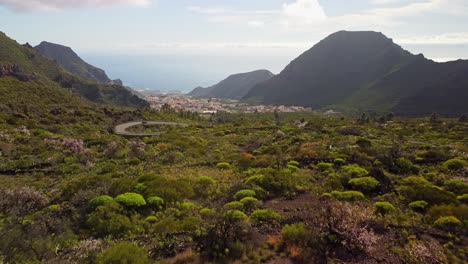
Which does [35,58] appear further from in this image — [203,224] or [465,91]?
[465,91]

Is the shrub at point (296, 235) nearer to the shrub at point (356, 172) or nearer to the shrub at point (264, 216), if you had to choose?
the shrub at point (264, 216)

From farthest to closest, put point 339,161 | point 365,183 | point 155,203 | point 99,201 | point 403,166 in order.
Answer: point 339,161 → point 403,166 → point 365,183 → point 155,203 → point 99,201

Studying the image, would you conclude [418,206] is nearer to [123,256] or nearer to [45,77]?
[123,256]

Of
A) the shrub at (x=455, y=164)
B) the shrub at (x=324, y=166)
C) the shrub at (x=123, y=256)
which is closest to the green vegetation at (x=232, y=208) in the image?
the shrub at (x=123, y=256)

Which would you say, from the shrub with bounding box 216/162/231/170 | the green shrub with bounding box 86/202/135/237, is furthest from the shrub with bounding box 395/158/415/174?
the green shrub with bounding box 86/202/135/237

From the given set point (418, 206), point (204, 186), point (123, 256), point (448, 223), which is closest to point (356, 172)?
point (418, 206)

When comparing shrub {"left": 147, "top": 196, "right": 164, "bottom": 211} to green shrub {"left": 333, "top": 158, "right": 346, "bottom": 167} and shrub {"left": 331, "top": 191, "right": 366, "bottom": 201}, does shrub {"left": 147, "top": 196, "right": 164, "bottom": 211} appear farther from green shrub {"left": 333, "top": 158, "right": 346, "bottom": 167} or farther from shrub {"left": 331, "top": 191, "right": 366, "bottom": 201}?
green shrub {"left": 333, "top": 158, "right": 346, "bottom": 167}
